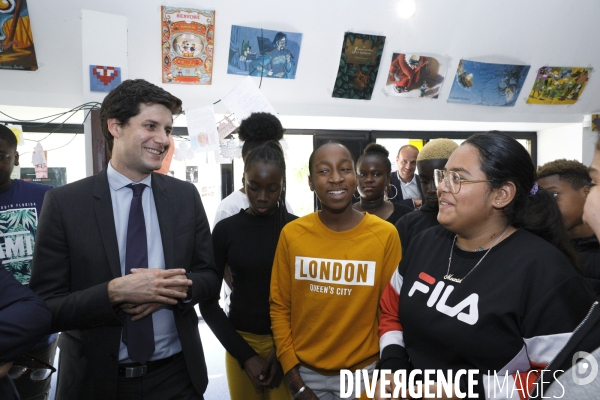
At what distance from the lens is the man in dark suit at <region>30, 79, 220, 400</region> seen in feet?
4.09

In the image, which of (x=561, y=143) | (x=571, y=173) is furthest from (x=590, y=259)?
(x=561, y=143)

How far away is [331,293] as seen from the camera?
1497 millimetres

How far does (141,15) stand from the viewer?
2445mm

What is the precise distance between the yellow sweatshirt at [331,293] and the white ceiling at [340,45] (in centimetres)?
163

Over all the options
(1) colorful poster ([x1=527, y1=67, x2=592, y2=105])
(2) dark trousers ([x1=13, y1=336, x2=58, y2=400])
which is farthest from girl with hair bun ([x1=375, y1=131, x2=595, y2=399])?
(1) colorful poster ([x1=527, y1=67, x2=592, y2=105])

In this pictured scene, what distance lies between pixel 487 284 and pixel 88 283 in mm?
1192

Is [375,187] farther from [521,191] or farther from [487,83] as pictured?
[487,83]

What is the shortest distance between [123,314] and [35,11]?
1.96 m

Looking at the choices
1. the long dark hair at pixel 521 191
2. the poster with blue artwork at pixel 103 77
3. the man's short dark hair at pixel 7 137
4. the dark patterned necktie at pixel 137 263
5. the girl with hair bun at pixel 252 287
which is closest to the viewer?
the long dark hair at pixel 521 191

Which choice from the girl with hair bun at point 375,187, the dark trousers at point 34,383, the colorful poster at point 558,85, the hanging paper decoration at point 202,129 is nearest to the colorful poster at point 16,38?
the hanging paper decoration at point 202,129

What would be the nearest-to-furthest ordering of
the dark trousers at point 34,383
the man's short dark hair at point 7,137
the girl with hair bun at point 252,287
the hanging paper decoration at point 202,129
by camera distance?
1. the girl with hair bun at point 252,287
2. the dark trousers at point 34,383
3. the man's short dark hair at point 7,137
4. the hanging paper decoration at point 202,129

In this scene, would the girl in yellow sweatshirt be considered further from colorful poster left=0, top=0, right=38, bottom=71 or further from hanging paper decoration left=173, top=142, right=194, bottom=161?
colorful poster left=0, top=0, right=38, bottom=71

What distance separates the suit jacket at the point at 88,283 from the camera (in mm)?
1215

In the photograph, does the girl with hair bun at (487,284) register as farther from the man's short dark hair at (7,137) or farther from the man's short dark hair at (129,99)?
the man's short dark hair at (7,137)
